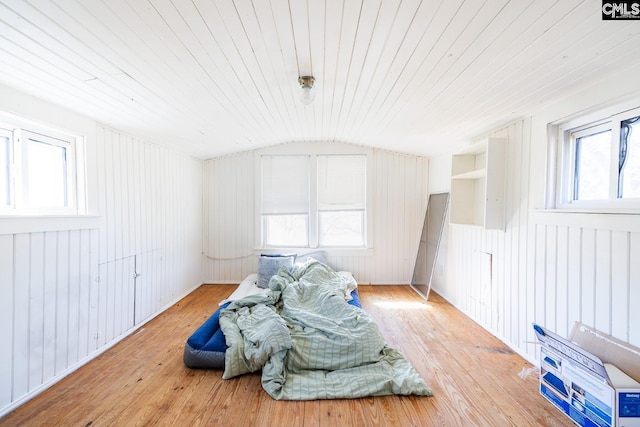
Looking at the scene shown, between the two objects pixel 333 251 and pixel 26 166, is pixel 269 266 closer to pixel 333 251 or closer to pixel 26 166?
pixel 333 251

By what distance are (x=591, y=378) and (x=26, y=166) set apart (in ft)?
12.9

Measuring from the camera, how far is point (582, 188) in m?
1.98

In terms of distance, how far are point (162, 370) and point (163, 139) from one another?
2461 mm

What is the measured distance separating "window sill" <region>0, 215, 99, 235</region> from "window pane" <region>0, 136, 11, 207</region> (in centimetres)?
21

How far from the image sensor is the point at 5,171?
181 centimetres

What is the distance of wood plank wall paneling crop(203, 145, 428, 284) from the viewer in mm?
4348

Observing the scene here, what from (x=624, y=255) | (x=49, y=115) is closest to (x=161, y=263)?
(x=49, y=115)

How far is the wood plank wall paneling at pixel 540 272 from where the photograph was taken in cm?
159

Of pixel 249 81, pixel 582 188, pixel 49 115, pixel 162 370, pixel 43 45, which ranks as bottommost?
pixel 162 370

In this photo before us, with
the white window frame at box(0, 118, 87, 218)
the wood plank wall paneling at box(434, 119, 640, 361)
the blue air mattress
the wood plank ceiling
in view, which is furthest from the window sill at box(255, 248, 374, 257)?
the white window frame at box(0, 118, 87, 218)

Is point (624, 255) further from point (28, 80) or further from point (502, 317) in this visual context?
point (28, 80)

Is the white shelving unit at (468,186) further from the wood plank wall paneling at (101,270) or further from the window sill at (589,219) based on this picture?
the wood plank wall paneling at (101,270)

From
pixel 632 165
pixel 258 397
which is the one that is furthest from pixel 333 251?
pixel 632 165

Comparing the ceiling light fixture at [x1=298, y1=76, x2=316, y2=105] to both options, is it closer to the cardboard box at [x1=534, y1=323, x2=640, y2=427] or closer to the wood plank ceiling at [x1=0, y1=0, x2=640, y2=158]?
the wood plank ceiling at [x1=0, y1=0, x2=640, y2=158]
